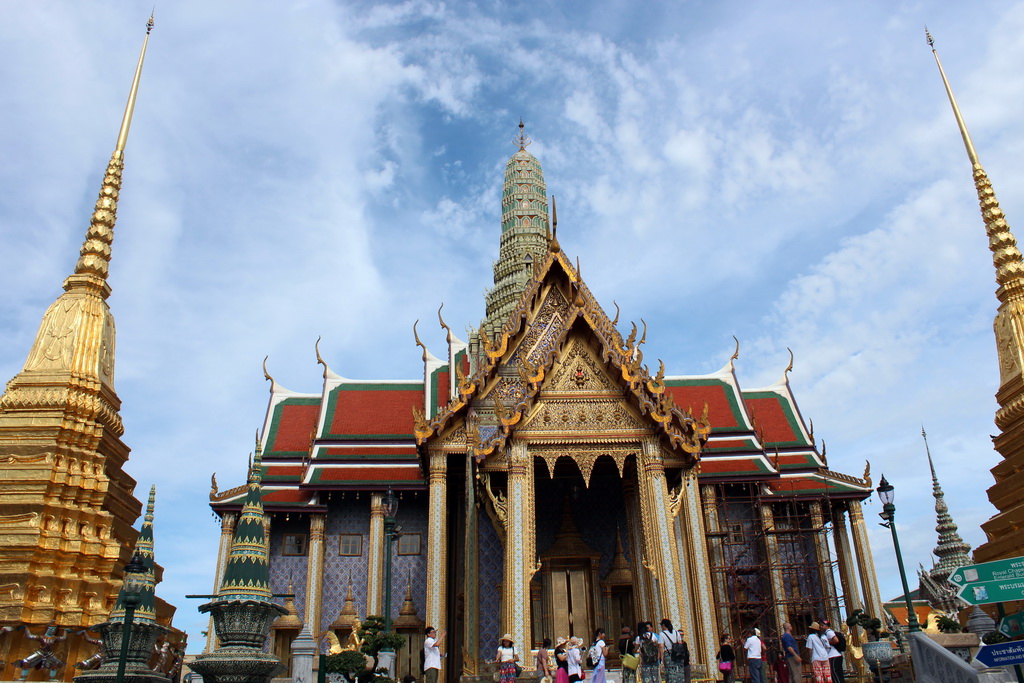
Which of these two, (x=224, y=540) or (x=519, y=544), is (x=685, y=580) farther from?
(x=224, y=540)

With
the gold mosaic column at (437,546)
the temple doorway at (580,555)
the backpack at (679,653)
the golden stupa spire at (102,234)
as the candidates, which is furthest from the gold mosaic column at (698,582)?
the golden stupa spire at (102,234)

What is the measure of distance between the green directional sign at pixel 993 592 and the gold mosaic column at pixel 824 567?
11.1 metres

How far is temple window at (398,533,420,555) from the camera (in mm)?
18375

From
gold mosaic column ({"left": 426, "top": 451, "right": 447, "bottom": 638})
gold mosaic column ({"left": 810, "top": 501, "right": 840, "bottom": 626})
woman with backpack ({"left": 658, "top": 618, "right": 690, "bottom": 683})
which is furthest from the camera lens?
gold mosaic column ({"left": 810, "top": 501, "right": 840, "bottom": 626})

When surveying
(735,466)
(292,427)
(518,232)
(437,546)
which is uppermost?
(518,232)

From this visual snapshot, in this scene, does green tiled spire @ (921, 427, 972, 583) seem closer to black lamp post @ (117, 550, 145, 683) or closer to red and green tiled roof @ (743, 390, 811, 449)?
red and green tiled roof @ (743, 390, 811, 449)

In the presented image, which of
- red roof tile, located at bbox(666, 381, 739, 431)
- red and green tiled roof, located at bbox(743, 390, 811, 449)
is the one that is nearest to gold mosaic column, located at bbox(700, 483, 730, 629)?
red roof tile, located at bbox(666, 381, 739, 431)

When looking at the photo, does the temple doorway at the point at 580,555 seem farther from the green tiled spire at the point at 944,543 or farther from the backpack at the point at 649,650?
the green tiled spire at the point at 944,543

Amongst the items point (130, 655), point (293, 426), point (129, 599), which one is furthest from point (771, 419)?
point (129, 599)

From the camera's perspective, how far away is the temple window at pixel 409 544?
18375 millimetres

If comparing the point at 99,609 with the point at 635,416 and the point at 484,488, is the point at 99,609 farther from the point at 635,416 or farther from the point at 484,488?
the point at 635,416

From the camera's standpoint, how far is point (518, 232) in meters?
32.9

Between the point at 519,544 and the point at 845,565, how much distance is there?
9755mm

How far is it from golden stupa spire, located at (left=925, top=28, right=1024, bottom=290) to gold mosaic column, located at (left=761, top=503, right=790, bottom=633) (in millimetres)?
7657
